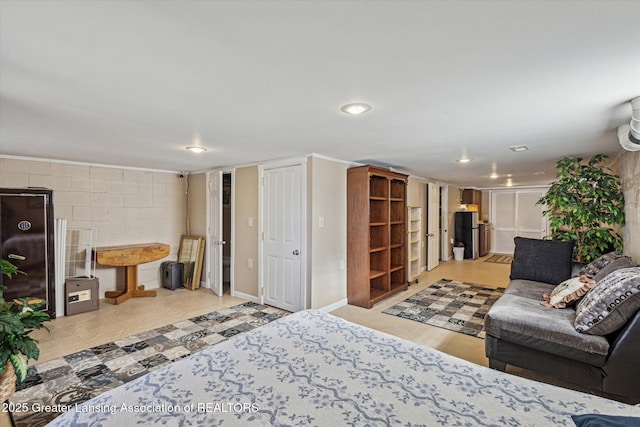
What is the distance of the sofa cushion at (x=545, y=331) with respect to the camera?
202cm

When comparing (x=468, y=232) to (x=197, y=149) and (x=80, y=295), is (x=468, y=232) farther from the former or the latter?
(x=80, y=295)

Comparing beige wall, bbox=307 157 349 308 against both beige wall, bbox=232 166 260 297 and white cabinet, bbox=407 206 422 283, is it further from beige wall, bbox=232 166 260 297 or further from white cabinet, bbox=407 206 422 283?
white cabinet, bbox=407 206 422 283

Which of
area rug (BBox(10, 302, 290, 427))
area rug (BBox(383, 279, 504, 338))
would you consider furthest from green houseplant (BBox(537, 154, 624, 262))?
area rug (BBox(10, 302, 290, 427))

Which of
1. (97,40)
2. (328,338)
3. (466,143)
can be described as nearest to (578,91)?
(466,143)

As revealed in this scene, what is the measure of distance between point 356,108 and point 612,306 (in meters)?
2.17

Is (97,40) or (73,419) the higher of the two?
(97,40)

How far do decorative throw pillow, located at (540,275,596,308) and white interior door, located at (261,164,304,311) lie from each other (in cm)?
267

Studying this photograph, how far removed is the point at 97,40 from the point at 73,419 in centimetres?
153

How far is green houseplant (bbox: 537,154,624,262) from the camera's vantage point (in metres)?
3.51

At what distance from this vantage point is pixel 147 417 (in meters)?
1.17

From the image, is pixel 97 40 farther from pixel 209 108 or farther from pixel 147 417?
pixel 147 417

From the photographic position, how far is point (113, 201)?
491 cm

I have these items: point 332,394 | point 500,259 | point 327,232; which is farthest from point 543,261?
point 500,259

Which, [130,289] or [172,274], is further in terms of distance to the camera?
[172,274]
